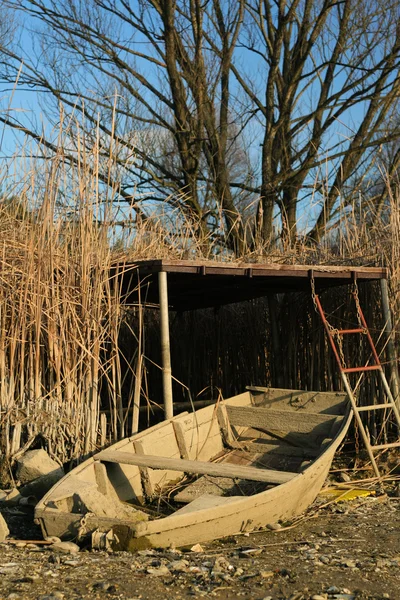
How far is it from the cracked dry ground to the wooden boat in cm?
16

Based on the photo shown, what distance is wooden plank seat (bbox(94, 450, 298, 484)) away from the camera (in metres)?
5.03

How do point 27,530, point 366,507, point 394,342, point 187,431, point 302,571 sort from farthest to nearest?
point 394,342, point 187,431, point 366,507, point 27,530, point 302,571

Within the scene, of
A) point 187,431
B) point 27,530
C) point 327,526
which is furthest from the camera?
point 187,431

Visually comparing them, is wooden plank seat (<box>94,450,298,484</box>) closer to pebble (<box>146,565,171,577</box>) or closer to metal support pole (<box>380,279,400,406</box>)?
pebble (<box>146,565,171,577</box>)

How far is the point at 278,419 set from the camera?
7.27 m

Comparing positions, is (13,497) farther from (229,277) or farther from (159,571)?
(229,277)

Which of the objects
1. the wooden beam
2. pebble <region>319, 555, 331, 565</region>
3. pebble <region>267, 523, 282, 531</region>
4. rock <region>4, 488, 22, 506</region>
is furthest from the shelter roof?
pebble <region>319, 555, 331, 565</region>

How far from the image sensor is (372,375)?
8.07 m

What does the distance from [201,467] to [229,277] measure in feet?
9.12

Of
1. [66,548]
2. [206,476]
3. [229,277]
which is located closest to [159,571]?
[66,548]

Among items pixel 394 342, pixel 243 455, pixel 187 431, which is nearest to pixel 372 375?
pixel 394 342

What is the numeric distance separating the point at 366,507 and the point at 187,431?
1.71 m

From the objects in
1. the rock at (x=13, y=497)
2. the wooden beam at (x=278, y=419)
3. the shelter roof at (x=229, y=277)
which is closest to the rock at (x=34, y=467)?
the rock at (x=13, y=497)

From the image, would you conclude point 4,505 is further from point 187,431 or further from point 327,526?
point 327,526
